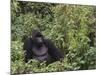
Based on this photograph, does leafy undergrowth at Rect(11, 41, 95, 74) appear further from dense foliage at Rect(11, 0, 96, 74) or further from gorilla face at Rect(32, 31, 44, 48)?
gorilla face at Rect(32, 31, 44, 48)

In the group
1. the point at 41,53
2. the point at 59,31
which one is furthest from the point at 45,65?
the point at 59,31

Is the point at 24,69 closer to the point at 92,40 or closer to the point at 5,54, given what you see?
the point at 5,54

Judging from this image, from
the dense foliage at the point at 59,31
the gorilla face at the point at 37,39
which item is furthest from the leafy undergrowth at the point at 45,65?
the gorilla face at the point at 37,39

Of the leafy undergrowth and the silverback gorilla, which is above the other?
the silverback gorilla

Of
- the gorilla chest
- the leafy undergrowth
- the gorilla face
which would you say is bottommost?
the leafy undergrowth

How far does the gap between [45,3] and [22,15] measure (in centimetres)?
30

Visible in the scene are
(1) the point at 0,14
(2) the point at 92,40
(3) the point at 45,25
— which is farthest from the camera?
(2) the point at 92,40

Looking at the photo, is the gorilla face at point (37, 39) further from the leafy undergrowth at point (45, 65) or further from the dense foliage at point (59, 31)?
the leafy undergrowth at point (45, 65)

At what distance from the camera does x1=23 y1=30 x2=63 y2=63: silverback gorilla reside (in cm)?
234

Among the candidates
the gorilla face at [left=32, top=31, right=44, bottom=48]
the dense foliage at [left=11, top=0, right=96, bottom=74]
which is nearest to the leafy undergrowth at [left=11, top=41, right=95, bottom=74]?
the dense foliage at [left=11, top=0, right=96, bottom=74]

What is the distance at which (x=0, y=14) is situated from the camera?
226cm

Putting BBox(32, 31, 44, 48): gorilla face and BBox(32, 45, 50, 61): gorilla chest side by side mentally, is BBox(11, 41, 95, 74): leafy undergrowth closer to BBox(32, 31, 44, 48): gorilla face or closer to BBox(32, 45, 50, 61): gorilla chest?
BBox(32, 45, 50, 61): gorilla chest

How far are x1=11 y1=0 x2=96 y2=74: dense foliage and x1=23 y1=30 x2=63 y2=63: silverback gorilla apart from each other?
0.16ft
